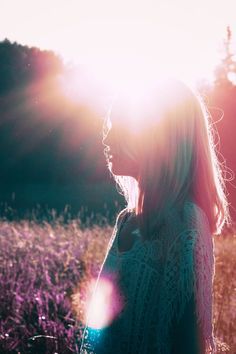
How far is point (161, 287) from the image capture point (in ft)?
6.67

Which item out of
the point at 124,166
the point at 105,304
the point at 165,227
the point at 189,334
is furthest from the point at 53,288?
the point at 189,334

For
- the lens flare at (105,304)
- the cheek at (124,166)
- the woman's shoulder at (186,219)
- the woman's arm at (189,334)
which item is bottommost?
the lens flare at (105,304)

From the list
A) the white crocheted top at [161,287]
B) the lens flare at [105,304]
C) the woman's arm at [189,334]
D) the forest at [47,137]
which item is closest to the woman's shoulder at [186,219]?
the white crocheted top at [161,287]

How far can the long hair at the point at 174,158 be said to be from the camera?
200cm

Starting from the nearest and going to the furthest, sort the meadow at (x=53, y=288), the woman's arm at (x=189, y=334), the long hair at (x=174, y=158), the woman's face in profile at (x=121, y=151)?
the woman's arm at (x=189, y=334) → the long hair at (x=174, y=158) → the woman's face in profile at (x=121, y=151) → the meadow at (x=53, y=288)

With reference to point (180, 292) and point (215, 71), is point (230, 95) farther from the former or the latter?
point (215, 71)

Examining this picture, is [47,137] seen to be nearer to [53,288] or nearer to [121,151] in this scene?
[53,288]

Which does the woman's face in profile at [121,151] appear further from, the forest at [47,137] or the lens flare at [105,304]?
the forest at [47,137]

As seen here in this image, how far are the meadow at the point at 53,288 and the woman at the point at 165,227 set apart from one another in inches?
43.3

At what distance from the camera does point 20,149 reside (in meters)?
29.2

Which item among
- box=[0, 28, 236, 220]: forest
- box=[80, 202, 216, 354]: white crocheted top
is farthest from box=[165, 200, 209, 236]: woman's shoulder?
box=[0, 28, 236, 220]: forest

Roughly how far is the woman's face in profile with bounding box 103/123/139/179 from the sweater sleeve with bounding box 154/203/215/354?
0.95 ft

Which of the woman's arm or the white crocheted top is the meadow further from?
the woman's arm

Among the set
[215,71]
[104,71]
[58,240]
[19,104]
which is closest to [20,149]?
[19,104]
